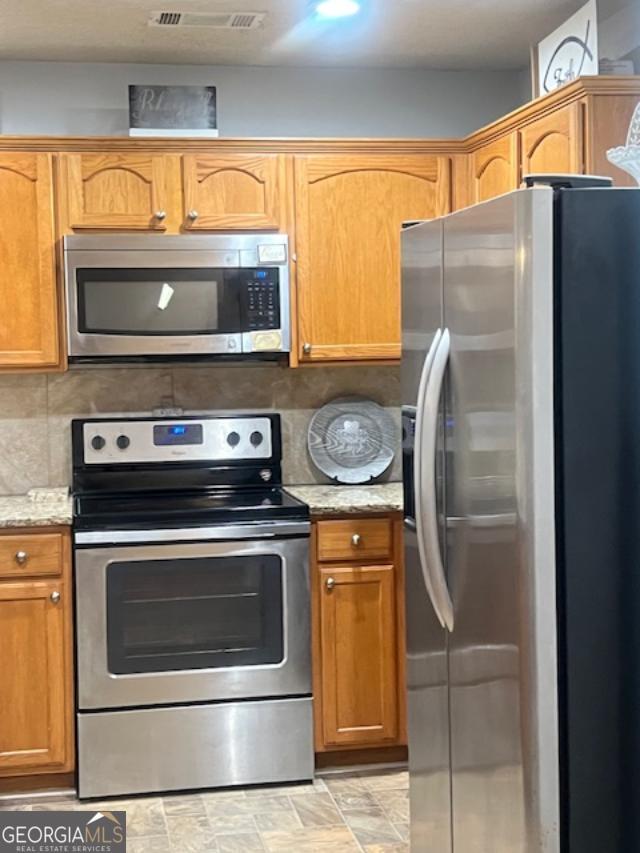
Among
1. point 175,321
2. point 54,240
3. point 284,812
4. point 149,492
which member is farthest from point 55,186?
point 284,812

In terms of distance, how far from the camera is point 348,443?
433cm

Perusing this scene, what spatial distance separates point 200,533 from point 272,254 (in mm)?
997

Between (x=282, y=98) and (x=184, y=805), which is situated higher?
(x=282, y=98)

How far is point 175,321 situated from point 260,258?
1.18 ft

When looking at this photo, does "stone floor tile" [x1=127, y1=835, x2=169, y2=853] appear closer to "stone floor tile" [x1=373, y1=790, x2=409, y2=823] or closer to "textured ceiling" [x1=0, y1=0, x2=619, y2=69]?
"stone floor tile" [x1=373, y1=790, x2=409, y2=823]

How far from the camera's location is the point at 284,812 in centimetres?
352

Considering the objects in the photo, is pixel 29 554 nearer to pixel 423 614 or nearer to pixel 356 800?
pixel 356 800

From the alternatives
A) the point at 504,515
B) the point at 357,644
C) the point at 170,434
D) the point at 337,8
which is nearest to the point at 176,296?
the point at 170,434

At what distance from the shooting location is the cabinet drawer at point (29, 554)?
11.7ft

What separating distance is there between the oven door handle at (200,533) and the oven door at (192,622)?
23mm

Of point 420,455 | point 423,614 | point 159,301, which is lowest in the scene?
point 423,614

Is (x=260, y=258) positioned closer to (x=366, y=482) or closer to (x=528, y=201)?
(x=366, y=482)

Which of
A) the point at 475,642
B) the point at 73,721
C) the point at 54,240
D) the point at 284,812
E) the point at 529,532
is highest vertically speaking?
the point at 54,240

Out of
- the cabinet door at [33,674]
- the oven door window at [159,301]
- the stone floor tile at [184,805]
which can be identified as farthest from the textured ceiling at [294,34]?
the stone floor tile at [184,805]
